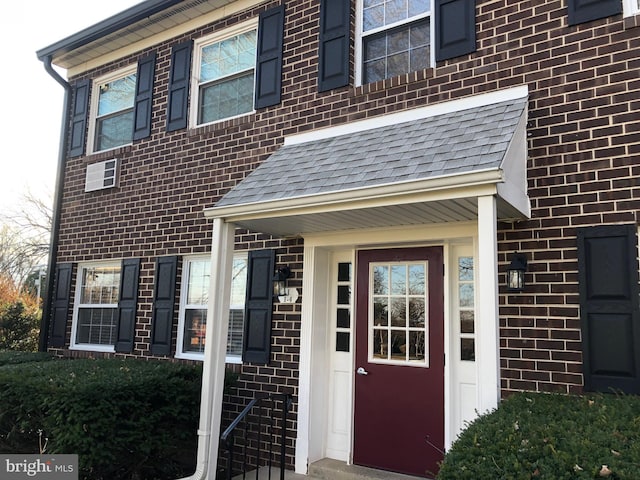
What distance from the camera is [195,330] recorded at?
664 cm

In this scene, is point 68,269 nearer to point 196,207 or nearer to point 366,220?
point 196,207

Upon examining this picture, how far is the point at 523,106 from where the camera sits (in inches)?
171

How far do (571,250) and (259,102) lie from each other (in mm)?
3866

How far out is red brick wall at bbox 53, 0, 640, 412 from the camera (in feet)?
13.4

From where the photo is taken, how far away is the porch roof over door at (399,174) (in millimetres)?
3732

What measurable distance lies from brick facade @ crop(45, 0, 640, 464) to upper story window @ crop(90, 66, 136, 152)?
5.99 feet

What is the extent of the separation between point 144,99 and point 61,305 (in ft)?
10.9

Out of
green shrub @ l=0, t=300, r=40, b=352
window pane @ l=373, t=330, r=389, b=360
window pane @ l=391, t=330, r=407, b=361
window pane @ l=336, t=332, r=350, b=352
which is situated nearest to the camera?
window pane @ l=391, t=330, r=407, b=361

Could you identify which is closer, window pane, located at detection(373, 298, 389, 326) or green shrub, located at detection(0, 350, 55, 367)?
window pane, located at detection(373, 298, 389, 326)

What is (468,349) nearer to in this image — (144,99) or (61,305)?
(144,99)

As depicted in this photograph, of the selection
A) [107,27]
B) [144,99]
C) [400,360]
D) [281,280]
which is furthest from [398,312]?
[107,27]

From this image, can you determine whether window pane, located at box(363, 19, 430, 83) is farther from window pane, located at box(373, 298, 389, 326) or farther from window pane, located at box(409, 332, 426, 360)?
window pane, located at box(409, 332, 426, 360)

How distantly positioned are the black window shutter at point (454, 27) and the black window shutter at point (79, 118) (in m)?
5.87

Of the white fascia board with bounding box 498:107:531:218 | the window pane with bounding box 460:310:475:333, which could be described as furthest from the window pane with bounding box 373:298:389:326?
the white fascia board with bounding box 498:107:531:218
